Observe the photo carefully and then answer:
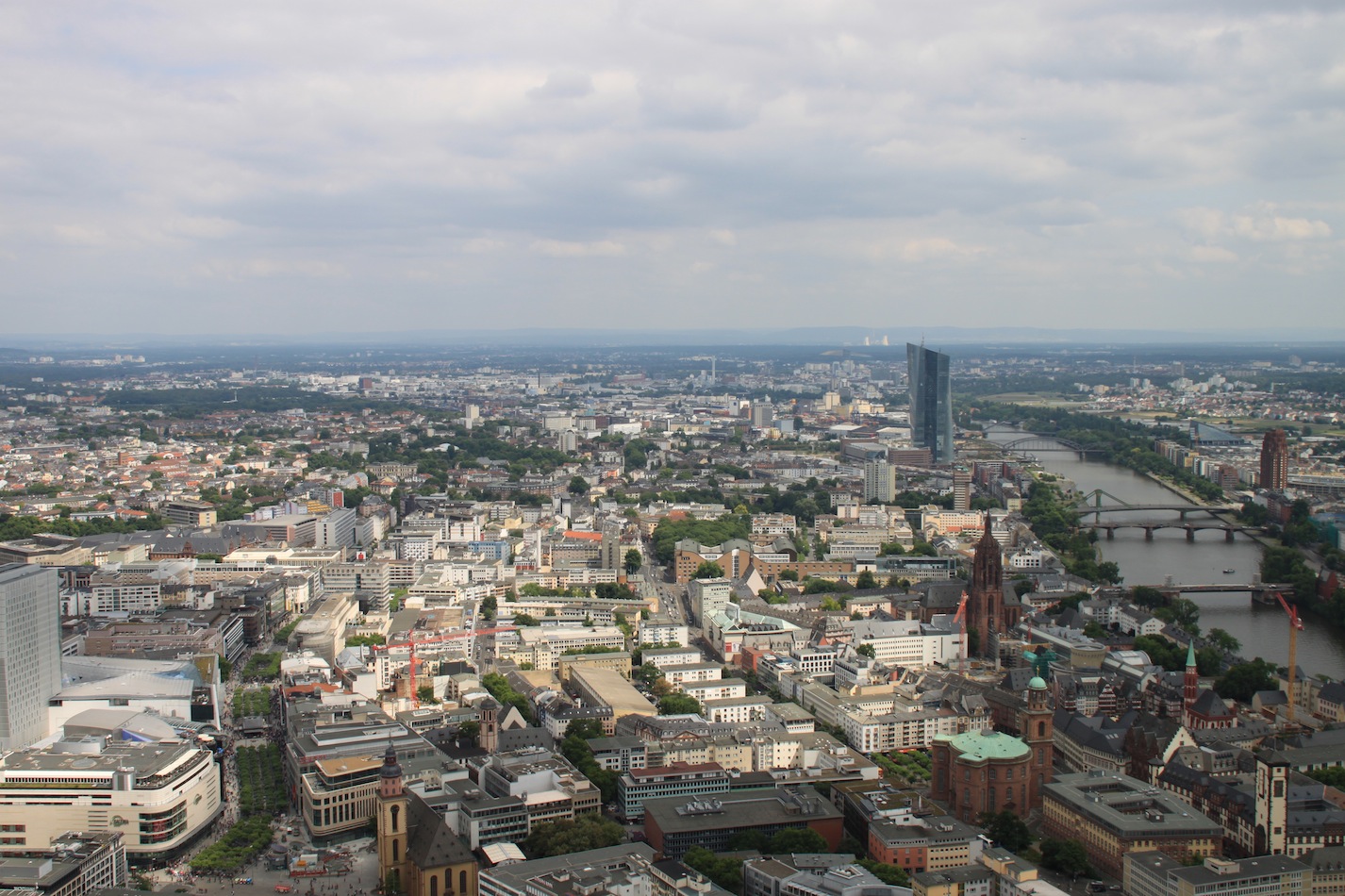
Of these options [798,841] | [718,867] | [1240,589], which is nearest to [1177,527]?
[1240,589]

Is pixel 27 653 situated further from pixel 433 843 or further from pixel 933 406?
pixel 933 406

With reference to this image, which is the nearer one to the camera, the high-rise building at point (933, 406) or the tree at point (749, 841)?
the tree at point (749, 841)

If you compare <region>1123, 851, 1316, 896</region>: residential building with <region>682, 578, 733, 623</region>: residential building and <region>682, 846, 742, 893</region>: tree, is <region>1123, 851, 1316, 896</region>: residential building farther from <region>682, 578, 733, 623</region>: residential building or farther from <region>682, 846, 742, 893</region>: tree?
<region>682, 578, 733, 623</region>: residential building

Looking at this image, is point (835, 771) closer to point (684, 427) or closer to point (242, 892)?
point (242, 892)

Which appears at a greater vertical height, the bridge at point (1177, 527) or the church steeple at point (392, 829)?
the church steeple at point (392, 829)

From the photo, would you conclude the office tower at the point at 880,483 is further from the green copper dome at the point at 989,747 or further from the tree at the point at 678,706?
the green copper dome at the point at 989,747

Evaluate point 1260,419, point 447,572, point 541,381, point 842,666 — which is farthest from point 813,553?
point 541,381

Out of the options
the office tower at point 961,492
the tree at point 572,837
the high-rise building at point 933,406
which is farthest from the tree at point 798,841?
the high-rise building at point 933,406
